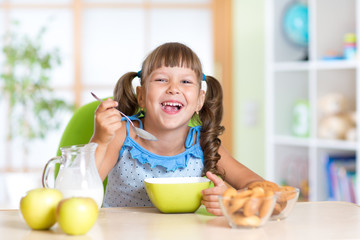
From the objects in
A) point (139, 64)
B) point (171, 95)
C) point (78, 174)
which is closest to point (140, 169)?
point (171, 95)

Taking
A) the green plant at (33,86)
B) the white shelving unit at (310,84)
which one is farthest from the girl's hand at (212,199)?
the green plant at (33,86)

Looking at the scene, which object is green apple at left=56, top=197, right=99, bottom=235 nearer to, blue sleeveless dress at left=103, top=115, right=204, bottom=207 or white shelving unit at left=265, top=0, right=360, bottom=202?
blue sleeveless dress at left=103, top=115, right=204, bottom=207

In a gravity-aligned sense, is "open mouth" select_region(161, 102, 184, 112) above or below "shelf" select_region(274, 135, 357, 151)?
above

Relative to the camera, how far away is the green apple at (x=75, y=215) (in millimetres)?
953

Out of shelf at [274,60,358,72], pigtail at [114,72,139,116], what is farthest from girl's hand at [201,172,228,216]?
shelf at [274,60,358,72]

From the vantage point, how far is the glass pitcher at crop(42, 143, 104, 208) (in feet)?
3.46

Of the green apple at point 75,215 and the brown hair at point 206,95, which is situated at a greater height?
the brown hair at point 206,95

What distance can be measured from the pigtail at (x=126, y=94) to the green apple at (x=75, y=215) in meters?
0.83

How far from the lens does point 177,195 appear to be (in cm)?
118

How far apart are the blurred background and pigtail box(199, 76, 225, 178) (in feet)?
5.72

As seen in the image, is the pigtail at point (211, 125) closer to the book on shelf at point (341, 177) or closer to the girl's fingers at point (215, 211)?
the girl's fingers at point (215, 211)

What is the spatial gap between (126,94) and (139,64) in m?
2.38

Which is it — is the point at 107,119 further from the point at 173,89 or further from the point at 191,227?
the point at 191,227

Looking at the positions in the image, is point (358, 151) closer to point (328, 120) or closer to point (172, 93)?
point (328, 120)
